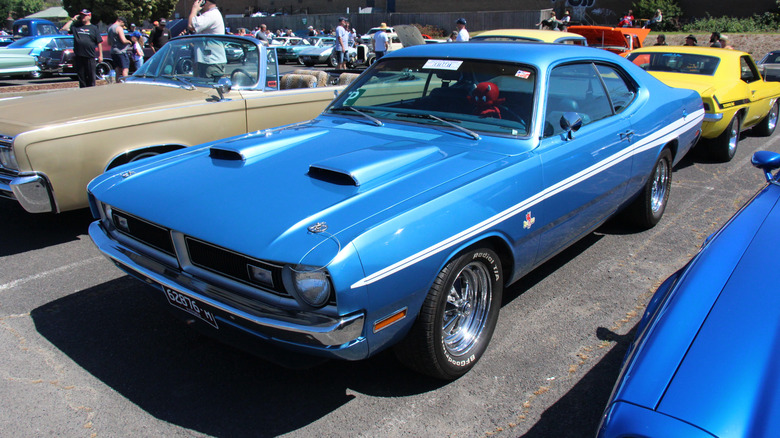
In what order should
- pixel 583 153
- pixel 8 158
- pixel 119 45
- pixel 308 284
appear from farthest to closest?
pixel 119 45 < pixel 8 158 < pixel 583 153 < pixel 308 284

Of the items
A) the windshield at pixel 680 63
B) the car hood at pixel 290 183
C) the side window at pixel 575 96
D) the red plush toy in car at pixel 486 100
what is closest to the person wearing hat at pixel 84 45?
the car hood at pixel 290 183

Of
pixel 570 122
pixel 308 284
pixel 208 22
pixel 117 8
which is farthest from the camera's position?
pixel 117 8

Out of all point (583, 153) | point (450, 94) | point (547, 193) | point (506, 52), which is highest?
point (506, 52)

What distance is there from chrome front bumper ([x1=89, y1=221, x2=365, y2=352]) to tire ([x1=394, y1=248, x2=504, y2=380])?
15.9 inches

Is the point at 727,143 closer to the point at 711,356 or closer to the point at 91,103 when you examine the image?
the point at 711,356

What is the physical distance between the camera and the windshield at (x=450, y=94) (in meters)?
3.50

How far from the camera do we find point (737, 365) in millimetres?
1689

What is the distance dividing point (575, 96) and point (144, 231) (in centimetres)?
281

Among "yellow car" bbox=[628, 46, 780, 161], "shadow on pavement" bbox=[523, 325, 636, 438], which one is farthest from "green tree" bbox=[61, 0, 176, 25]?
"shadow on pavement" bbox=[523, 325, 636, 438]

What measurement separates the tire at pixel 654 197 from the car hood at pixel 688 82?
93.1 inches

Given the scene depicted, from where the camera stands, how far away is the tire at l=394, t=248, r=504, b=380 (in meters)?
2.61

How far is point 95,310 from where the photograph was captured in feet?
Result: 11.8

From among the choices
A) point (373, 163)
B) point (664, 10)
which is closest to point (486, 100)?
point (373, 163)

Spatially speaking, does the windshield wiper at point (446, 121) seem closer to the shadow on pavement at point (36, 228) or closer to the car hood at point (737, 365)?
the car hood at point (737, 365)
